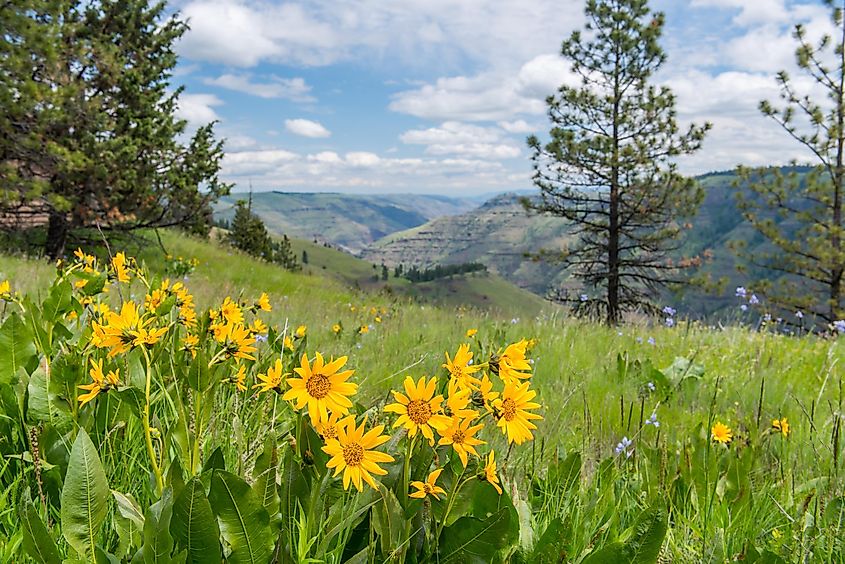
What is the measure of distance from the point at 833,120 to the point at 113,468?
23.6 meters

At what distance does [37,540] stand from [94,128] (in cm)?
1308

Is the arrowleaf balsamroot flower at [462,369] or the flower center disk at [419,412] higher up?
the arrowleaf balsamroot flower at [462,369]

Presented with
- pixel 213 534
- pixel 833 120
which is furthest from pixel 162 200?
pixel 833 120

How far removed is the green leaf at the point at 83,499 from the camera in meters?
1.16

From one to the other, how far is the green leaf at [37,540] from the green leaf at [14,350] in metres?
1.08

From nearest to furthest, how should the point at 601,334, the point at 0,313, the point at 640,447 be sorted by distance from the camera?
1. the point at 640,447
2. the point at 0,313
3. the point at 601,334

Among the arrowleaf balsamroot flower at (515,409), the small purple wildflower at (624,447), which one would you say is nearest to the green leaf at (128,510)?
the arrowleaf balsamroot flower at (515,409)

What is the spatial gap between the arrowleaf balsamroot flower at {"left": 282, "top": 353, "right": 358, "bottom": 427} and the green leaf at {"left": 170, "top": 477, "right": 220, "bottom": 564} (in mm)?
264

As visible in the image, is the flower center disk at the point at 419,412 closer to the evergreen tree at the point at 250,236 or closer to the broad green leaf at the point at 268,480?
the broad green leaf at the point at 268,480

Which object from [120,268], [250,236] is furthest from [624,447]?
[250,236]

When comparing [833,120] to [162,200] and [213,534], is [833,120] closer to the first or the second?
[162,200]

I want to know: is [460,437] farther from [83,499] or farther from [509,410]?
[83,499]

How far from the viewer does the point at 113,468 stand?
170 cm

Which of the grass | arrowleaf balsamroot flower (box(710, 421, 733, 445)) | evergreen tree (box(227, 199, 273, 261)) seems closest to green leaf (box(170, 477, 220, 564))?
the grass
